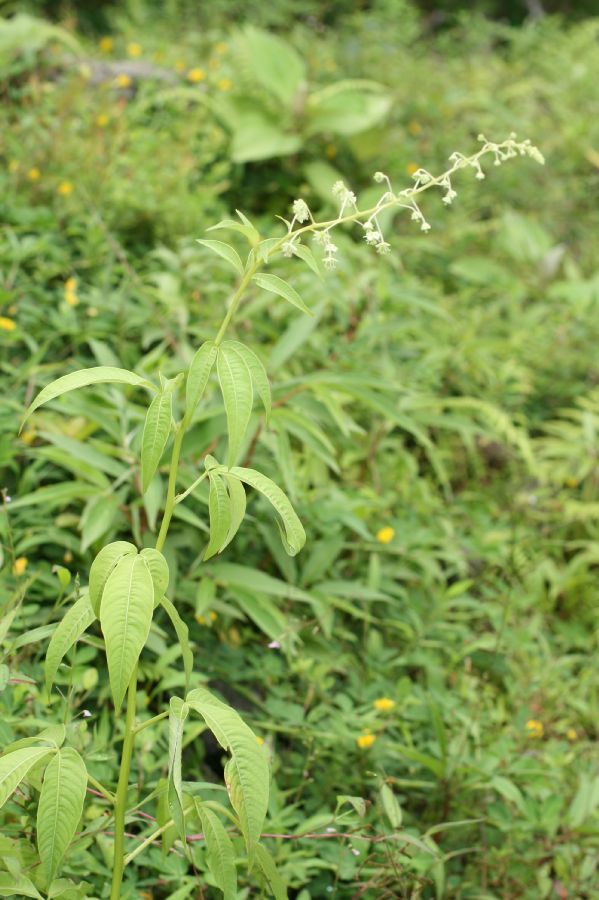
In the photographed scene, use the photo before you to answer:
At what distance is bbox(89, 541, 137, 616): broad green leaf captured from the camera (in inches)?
46.5

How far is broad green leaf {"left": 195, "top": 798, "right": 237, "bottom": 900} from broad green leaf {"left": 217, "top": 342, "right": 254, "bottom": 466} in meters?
0.52

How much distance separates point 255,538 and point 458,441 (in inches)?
54.2

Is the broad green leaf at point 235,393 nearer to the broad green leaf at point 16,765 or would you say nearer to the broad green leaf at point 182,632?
the broad green leaf at point 182,632

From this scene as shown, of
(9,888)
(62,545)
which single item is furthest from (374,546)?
(9,888)

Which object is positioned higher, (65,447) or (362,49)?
(362,49)

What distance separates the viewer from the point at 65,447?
2.23m

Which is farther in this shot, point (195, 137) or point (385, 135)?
point (385, 135)

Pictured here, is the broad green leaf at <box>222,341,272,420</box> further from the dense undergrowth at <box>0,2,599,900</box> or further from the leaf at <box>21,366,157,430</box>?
the dense undergrowth at <box>0,2,599,900</box>

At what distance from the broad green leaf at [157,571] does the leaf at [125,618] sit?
34 millimetres

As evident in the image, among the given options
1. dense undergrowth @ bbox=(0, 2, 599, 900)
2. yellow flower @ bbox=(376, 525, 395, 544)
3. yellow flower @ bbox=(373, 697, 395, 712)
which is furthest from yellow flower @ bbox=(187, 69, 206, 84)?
yellow flower @ bbox=(373, 697, 395, 712)

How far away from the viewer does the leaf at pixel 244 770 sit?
119 centimetres

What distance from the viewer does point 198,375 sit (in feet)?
4.06

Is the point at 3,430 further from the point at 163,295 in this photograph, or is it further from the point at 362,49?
the point at 362,49

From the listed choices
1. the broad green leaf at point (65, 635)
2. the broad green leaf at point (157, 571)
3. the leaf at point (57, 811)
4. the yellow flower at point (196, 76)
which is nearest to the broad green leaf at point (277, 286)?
the broad green leaf at point (157, 571)
